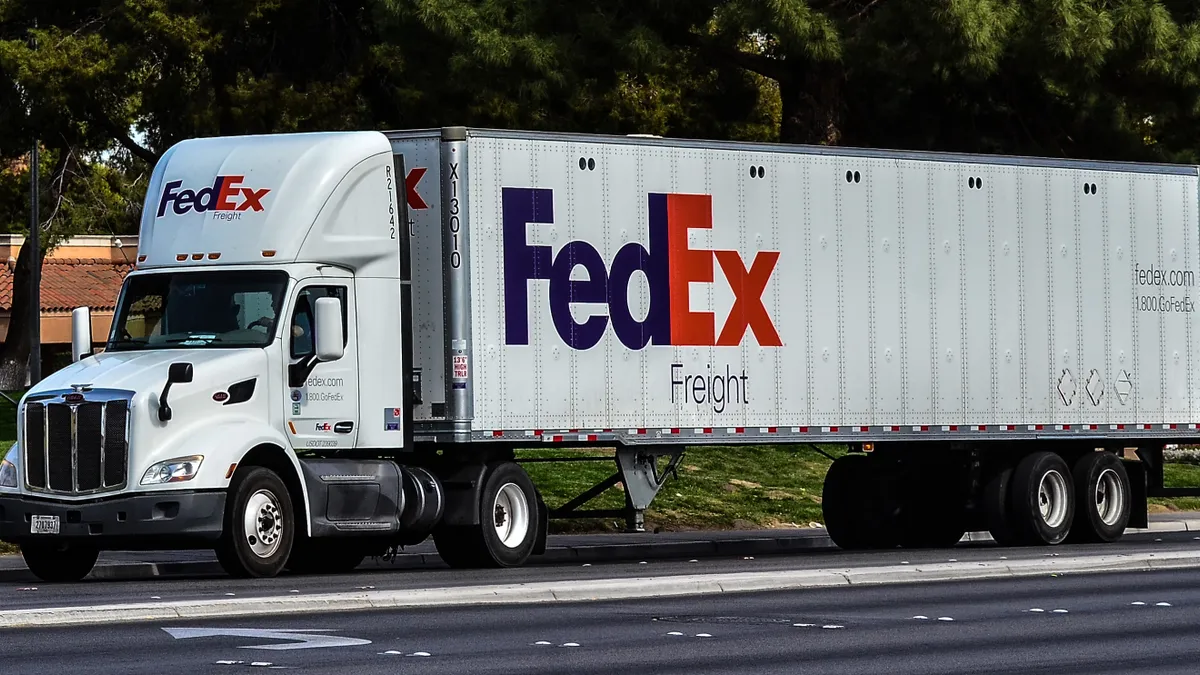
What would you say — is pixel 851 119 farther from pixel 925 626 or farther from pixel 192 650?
pixel 192 650

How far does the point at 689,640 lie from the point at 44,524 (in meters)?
6.62

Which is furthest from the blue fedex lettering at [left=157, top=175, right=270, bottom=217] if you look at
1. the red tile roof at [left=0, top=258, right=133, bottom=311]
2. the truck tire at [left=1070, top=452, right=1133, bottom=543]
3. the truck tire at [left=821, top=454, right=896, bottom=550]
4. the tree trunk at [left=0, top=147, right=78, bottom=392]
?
the red tile roof at [left=0, top=258, right=133, bottom=311]

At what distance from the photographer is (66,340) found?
2335 inches

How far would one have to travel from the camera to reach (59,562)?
19.1 meters

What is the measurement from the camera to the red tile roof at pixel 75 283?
5971 cm

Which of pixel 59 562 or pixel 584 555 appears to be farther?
pixel 584 555

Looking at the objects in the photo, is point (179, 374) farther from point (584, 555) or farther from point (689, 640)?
point (584, 555)

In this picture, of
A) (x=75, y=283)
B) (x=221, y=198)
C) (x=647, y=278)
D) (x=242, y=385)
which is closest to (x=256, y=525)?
(x=242, y=385)

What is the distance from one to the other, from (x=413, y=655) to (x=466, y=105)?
21.7 metres

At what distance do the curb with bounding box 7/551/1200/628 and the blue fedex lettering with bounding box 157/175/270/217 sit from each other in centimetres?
431

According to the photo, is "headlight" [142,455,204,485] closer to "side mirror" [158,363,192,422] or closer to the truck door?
"side mirror" [158,363,192,422]

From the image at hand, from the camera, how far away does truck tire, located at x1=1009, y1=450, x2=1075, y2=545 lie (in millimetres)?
23750

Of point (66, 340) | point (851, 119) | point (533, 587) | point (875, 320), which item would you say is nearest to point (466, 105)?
point (851, 119)

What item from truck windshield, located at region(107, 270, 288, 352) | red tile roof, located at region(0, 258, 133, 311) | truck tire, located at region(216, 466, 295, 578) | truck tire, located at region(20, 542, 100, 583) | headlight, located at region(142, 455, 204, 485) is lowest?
truck tire, located at region(20, 542, 100, 583)
